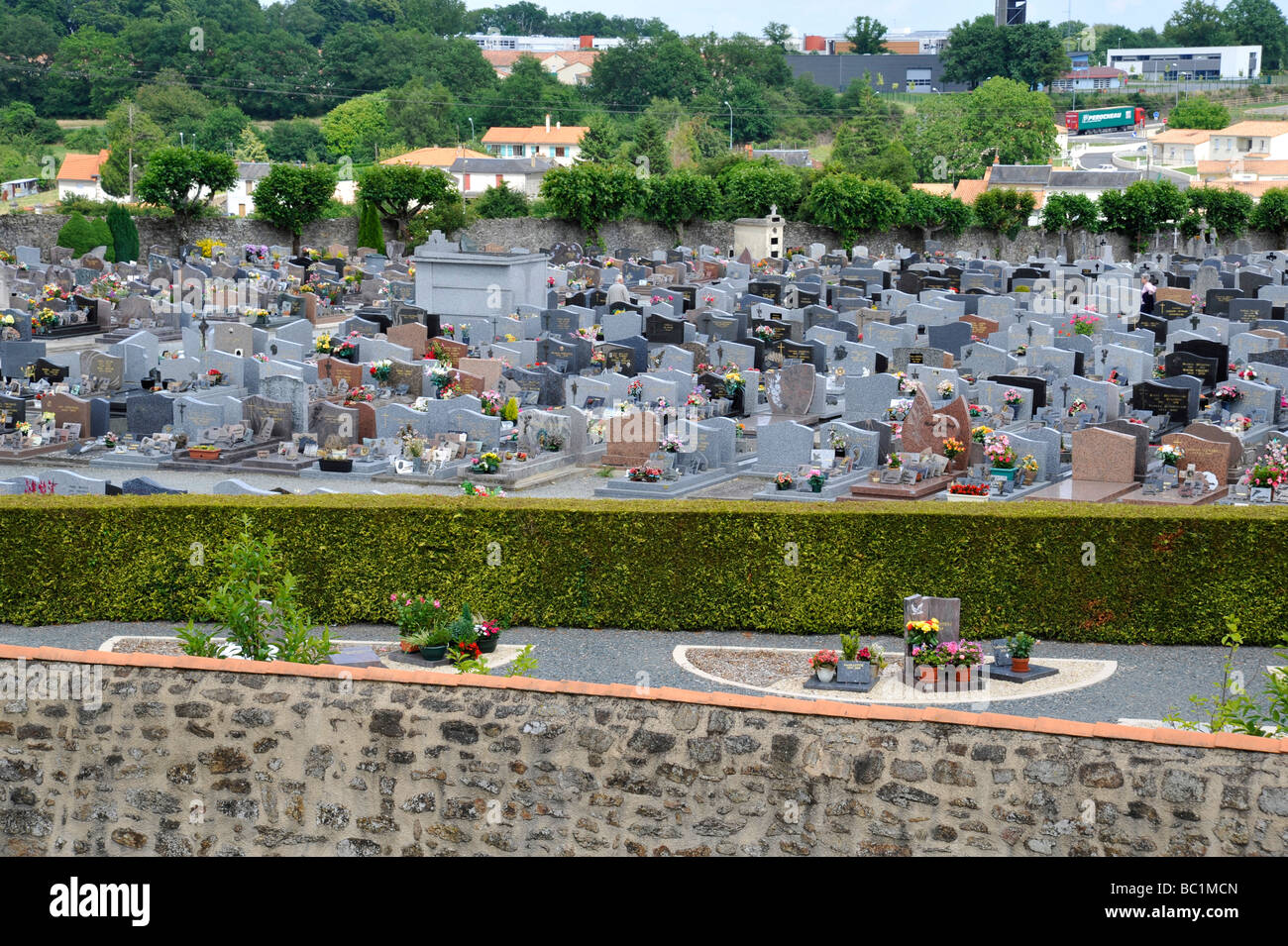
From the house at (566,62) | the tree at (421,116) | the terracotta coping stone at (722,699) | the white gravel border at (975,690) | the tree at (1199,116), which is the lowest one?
the white gravel border at (975,690)

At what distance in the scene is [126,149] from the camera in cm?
7388

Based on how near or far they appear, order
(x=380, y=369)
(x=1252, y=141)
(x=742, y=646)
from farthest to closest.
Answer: (x=1252, y=141) < (x=380, y=369) < (x=742, y=646)

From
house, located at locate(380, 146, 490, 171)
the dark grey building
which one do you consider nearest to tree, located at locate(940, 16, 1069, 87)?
the dark grey building

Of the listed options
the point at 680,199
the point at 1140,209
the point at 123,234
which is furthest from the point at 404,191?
the point at 1140,209

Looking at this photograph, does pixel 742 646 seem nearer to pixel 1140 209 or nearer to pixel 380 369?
pixel 380 369

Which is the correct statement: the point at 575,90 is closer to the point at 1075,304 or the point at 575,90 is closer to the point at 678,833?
the point at 1075,304

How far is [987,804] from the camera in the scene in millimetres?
8320

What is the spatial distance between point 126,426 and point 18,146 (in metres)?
68.9

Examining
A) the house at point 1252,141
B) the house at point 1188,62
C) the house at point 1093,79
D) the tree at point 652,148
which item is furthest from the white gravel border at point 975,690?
the house at point 1188,62

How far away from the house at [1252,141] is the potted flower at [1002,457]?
84.8 metres

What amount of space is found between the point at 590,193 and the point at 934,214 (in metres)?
11.9

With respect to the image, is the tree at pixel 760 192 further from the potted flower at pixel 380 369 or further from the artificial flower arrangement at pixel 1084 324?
the potted flower at pixel 380 369

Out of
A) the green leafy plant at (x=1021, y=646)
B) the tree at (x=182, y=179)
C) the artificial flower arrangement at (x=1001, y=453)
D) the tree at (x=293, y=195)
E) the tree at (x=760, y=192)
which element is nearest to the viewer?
the green leafy plant at (x=1021, y=646)

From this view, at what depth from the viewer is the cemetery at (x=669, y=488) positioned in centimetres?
1423
